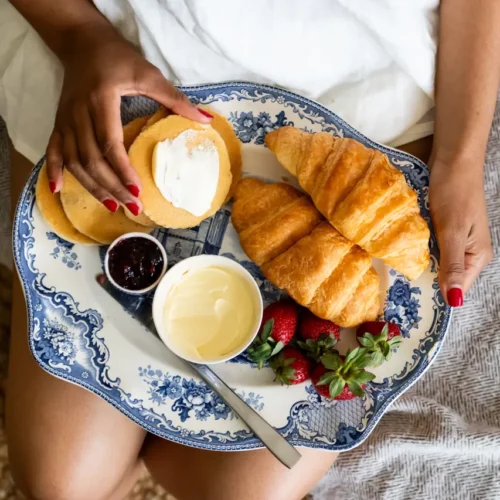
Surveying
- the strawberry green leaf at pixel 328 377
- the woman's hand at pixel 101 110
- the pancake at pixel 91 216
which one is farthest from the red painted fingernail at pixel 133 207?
the strawberry green leaf at pixel 328 377

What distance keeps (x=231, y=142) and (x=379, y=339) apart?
584 mm

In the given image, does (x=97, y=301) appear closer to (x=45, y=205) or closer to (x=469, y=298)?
(x=45, y=205)

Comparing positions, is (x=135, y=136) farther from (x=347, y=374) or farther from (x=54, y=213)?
(x=347, y=374)

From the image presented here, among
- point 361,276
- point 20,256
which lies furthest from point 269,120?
point 20,256

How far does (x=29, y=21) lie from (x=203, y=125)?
1.65 ft

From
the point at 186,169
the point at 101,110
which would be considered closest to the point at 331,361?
the point at 186,169

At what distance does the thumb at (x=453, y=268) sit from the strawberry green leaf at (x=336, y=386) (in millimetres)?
300

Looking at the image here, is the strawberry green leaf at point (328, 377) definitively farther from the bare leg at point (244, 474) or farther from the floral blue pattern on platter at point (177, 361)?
the bare leg at point (244, 474)

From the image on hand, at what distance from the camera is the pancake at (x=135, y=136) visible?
1.27m

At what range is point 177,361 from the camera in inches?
52.1

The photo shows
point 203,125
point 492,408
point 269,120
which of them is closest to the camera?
point 203,125

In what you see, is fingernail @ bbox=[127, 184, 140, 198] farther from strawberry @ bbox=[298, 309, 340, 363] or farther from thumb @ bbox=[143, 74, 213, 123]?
strawberry @ bbox=[298, 309, 340, 363]

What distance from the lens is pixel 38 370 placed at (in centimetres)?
133

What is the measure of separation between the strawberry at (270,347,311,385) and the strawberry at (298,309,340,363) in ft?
0.08
